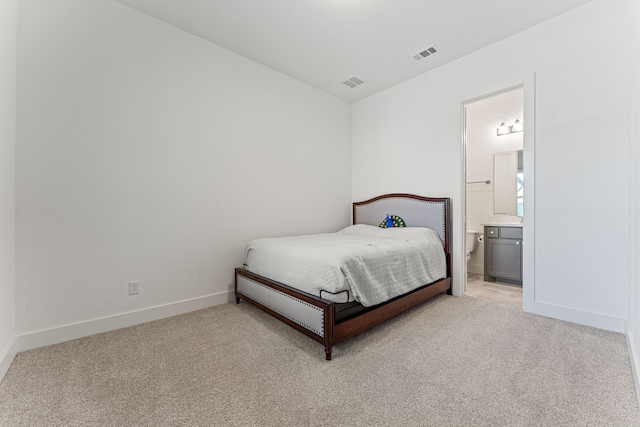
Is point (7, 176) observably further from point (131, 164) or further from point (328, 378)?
point (328, 378)

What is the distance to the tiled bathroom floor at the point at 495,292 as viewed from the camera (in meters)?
3.04

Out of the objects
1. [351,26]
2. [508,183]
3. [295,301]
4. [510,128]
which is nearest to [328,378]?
[295,301]

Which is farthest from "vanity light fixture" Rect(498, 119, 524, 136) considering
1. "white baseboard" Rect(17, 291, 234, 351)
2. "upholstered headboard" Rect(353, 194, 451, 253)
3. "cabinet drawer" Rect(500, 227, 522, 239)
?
"white baseboard" Rect(17, 291, 234, 351)

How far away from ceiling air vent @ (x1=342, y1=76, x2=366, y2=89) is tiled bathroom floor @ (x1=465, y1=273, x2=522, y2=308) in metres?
3.01

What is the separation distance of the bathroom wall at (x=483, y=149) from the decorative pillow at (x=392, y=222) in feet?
5.58

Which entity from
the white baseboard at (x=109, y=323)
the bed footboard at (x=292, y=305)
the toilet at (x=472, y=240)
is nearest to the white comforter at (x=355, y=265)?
the bed footboard at (x=292, y=305)

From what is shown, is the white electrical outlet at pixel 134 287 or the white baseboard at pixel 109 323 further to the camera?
the white electrical outlet at pixel 134 287

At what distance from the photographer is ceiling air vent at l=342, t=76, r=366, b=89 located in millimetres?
3654

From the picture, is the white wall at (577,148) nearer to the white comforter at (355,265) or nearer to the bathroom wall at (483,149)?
the white comforter at (355,265)

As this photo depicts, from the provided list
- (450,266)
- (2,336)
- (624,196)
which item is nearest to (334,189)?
(450,266)

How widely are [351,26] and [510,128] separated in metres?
3.13

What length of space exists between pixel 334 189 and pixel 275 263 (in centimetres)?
201

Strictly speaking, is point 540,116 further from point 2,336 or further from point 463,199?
point 2,336

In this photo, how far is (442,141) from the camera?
3318 mm
